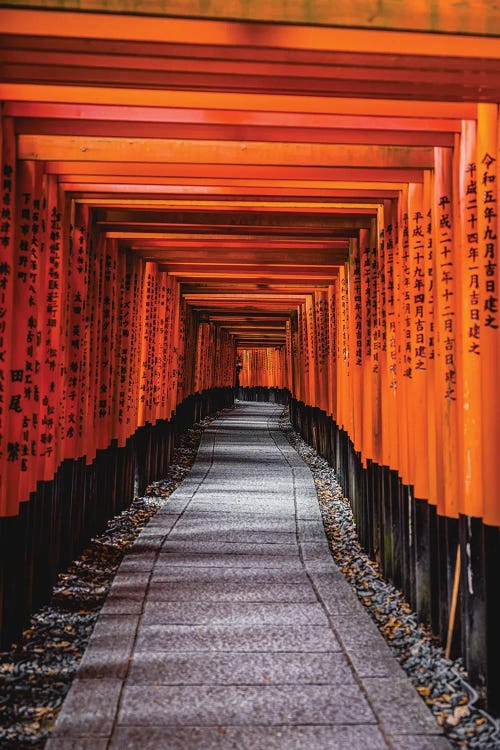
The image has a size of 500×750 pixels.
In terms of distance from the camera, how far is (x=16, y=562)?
465 cm

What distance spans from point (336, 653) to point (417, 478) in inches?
55.6

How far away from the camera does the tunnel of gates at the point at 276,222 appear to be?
3436 mm

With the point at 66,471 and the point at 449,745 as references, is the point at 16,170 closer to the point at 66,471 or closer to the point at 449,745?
the point at 66,471

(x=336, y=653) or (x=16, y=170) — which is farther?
(x=16, y=170)

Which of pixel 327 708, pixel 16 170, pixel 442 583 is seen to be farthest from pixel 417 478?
pixel 16 170

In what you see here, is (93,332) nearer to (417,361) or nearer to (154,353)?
(417,361)

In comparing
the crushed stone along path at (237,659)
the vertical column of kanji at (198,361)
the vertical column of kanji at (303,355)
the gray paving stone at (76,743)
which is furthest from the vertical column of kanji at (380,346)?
the vertical column of kanji at (198,361)

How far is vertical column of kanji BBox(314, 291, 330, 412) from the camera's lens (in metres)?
13.0

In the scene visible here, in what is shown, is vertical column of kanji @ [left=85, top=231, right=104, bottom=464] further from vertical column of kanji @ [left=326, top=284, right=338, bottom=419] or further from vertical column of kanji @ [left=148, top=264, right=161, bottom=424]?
vertical column of kanji @ [left=326, top=284, right=338, bottom=419]

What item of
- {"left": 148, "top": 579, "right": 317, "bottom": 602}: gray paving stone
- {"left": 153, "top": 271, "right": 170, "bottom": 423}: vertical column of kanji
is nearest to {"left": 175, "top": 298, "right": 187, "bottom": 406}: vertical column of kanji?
{"left": 153, "top": 271, "right": 170, "bottom": 423}: vertical column of kanji

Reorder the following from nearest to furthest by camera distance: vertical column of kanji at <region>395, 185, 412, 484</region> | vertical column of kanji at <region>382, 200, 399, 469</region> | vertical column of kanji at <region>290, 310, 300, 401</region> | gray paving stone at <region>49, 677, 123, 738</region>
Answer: gray paving stone at <region>49, 677, 123, 738</region> → vertical column of kanji at <region>395, 185, 412, 484</region> → vertical column of kanji at <region>382, 200, 399, 469</region> → vertical column of kanji at <region>290, 310, 300, 401</region>

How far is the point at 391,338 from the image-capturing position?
6.34 m

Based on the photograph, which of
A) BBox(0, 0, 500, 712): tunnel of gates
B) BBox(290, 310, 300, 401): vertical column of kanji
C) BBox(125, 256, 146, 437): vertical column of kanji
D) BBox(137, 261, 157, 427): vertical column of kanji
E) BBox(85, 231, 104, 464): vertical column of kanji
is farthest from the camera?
BBox(290, 310, 300, 401): vertical column of kanji

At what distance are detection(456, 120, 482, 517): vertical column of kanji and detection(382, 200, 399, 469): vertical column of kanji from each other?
6.17 feet
